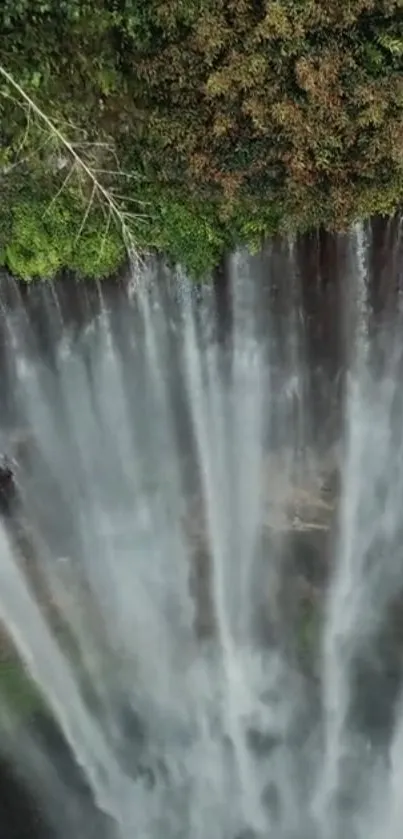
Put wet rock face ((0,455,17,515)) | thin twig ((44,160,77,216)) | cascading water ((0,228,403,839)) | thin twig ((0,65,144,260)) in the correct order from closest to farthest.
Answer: thin twig ((0,65,144,260)) < thin twig ((44,160,77,216)) < cascading water ((0,228,403,839)) < wet rock face ((0,455,17,515))

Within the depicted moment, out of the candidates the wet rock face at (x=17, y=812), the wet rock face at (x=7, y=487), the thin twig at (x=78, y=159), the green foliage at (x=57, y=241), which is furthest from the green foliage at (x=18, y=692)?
the thin twig at (x=78, y=159)

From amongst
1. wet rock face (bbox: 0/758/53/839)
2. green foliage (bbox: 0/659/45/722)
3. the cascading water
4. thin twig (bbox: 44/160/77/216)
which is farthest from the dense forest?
wet rock face (bbox: 0/758/53/839)

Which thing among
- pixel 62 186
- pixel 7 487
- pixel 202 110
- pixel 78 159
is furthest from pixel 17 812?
pixel 202 110

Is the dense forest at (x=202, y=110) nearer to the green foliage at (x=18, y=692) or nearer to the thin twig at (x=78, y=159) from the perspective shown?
the thin twig at (x=78, y=159)

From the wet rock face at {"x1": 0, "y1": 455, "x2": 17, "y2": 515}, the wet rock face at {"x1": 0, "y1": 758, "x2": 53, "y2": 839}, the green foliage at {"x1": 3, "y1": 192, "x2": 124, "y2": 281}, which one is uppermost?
the green foliage at {"x1": 3, "y1": 192, "x2": 124, "y2": 281}

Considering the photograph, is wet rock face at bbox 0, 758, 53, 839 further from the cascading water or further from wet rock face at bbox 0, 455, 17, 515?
wet rock face at bbox 0, 455, 17, 515

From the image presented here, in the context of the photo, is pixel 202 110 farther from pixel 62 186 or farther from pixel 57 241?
pixel 57 241

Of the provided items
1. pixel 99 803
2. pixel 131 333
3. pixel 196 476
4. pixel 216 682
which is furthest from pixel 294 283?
pixel 99 803
